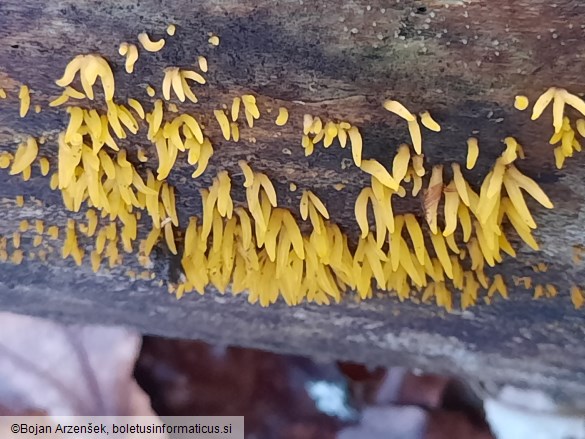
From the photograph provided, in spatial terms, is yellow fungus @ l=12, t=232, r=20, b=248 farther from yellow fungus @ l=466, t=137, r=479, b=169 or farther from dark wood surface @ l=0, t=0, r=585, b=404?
yellow fungus @ l=466, t=137, r=479, b=169

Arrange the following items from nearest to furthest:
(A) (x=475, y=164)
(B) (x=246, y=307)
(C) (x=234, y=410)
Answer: (A) (x=475, y=164), (B) (x=246, y=307), (C) (x=234, y=410)

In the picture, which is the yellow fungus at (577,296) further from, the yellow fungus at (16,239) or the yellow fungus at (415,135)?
the yellow fungus at (16,239)

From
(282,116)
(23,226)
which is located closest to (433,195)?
(282,116)

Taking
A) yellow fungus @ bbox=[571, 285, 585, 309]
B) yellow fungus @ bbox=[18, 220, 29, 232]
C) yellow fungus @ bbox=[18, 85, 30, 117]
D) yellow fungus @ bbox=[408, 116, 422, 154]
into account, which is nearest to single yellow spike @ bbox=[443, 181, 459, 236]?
yellow fungus @ bbox=[408, 116, 422, 154]

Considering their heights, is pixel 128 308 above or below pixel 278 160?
below

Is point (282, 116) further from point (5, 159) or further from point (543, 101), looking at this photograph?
point (5, 159)

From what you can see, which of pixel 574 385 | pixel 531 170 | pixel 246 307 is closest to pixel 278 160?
pixel 531 170

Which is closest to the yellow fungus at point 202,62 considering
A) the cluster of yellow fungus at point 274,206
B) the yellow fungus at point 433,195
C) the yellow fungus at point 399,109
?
the cluster of yellow fungus at point 274,206

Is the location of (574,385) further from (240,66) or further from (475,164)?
(240,66)

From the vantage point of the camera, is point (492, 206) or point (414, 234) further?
point (414, 234)
